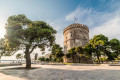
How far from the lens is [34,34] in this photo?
47.6 ft

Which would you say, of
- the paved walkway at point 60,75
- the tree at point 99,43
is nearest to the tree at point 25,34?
the paved walkway at point 60,75

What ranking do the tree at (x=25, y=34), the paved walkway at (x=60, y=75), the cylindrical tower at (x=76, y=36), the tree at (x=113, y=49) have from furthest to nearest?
the cylindrical tower at (x=76, y=36) → the tree at (x=113, y=49) → the tree at (x=25, y=34) → the paved walkway at (x=60, y=75)

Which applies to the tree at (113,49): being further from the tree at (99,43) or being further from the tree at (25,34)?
the tree at (25,34)

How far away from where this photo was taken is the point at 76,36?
41.2m

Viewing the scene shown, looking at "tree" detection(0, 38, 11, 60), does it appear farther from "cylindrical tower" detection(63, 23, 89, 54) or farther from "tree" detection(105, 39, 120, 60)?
"tree" detection(105, 39, 120, 60)

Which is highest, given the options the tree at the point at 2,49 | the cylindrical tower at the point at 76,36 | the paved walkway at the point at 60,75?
the cylindrical tower at the point at 76,36

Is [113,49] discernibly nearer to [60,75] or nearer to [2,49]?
[60,75]

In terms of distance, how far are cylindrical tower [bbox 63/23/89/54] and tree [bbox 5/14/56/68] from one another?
2534 centimetres

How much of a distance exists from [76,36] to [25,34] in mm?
30843

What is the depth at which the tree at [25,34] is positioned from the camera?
13295 millimetres

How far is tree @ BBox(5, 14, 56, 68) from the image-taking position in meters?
13.3

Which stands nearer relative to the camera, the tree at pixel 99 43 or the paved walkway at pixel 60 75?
the paved walkway at pixel 60 75

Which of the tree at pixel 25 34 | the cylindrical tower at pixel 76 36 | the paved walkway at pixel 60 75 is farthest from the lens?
the cylindrical tower at pixel 76 36

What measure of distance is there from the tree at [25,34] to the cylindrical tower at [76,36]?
25.3 m
